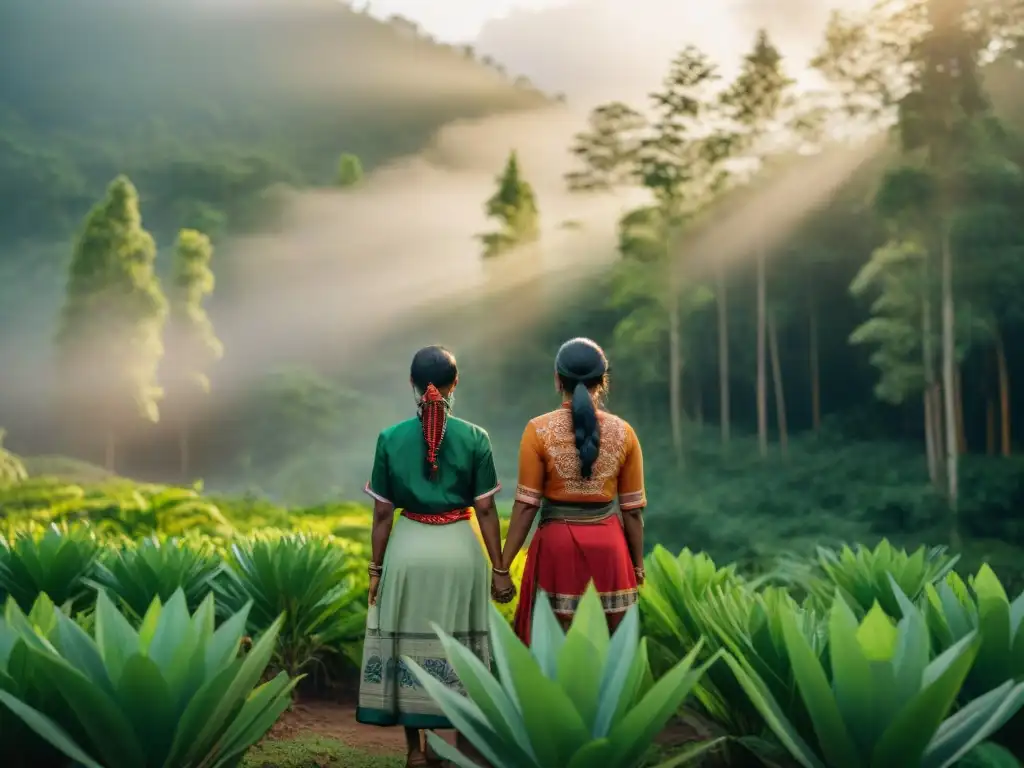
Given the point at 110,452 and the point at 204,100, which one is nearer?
the point at 110,452

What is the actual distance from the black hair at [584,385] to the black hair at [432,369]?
1.17ft

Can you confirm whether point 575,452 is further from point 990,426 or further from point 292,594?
point 990,426

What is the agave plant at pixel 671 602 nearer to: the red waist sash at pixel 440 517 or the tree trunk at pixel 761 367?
the red waist sash at pixel 440 517

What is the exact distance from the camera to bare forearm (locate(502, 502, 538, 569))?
306 cm

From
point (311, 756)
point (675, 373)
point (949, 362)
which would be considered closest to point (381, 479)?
point (311, 756)

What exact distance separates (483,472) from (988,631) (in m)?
1.51

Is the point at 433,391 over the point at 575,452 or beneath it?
over

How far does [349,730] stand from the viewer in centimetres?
395

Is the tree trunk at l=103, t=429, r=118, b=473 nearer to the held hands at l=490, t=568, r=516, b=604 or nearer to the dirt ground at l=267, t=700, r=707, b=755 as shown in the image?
Result: the dirt ground at l=267, t=700, r=707, b=755

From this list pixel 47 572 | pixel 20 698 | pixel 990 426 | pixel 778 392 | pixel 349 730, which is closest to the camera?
pixel 20 698

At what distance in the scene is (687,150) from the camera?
18.4m

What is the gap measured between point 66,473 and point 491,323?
10569 millimetres

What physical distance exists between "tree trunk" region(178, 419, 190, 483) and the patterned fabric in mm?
20382

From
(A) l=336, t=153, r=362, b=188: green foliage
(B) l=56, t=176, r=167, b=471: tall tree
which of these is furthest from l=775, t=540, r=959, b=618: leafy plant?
(A) l=336, t=153, r=362, b=188: green foliage
